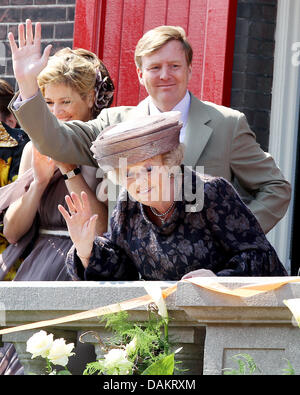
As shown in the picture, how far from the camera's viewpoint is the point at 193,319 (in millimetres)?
3400

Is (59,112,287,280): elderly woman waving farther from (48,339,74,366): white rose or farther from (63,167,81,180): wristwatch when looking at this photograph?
(63,167,81,180): wristwatch

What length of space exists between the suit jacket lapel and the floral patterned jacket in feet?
2.55

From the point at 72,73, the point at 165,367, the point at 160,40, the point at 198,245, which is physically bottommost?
the point at 165,367

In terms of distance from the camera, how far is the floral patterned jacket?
375 centimetres

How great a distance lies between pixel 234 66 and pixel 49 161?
1.88 meters

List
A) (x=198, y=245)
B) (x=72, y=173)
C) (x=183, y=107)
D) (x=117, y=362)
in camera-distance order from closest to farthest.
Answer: (x=117, y=362) < (x=198, y=245) < (x=72, y=173) < (x=183, y=107)

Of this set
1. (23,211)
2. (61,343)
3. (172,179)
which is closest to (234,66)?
(23,211)

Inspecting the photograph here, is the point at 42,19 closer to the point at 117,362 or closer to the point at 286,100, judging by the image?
the point at 286,100

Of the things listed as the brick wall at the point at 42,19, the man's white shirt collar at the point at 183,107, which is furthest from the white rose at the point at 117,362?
the brick wall at the point at 42,19

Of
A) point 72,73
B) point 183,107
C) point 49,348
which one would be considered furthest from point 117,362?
point 72,73

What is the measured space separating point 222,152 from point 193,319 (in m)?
1.46

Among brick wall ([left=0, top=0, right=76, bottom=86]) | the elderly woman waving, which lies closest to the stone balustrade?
the elderly woman waving

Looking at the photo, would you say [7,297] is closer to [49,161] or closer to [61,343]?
[61,343]

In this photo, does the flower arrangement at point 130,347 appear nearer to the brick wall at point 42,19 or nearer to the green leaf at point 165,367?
the green leaf at point 165,367
